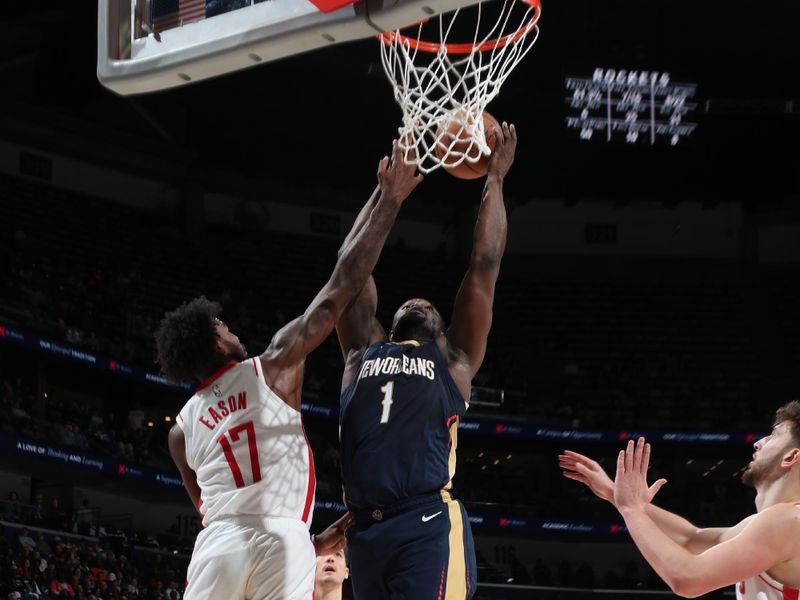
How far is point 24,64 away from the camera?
22328mm

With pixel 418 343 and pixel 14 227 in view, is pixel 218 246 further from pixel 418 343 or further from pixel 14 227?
pixel 418 343

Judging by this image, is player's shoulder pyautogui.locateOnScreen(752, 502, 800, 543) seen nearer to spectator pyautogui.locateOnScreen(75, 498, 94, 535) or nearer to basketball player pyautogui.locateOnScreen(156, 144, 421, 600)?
basketball player pyautogui.locateOnScreen(156, 144, 421, 600)

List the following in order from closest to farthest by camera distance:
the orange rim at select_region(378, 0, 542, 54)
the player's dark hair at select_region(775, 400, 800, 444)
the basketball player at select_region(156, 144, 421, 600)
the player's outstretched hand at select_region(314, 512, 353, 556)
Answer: the player's dark hair at select_region(775, 400, 800, 444), the basketball player at select_region(156, 144, 421, 600), the player's outstretched hand at select_region(314, 512, 353, 556), the orange rim at select_region(378, 0, 542, 54)

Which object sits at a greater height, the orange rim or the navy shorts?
the orange rim

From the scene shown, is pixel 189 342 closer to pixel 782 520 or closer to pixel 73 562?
pixel 782 520

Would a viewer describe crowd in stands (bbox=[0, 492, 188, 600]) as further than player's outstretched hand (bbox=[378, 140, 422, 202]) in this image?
Yes

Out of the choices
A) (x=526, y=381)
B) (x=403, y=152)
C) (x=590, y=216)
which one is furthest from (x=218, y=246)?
(x=403, y=152)

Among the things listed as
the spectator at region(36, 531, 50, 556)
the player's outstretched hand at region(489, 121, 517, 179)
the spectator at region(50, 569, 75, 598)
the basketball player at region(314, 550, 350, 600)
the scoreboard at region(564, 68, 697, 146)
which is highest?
the scoreboard at region(564, 68, 697, 146)

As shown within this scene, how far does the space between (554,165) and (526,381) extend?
502 cm

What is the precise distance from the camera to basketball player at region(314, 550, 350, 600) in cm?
505

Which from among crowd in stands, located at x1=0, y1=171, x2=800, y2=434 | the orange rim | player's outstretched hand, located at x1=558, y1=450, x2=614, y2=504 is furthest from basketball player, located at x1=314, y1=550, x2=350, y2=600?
crowd in stands, located at x1=0, y1=171, x2=800, y2=434

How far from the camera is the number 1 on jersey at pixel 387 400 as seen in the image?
14.0 feet

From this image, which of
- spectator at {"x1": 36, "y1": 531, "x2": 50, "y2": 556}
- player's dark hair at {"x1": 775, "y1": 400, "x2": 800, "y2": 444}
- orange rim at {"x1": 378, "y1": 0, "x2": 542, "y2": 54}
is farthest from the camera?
spectator at {"x1": 36, "y1": 531, "x2": 50, "y2": 556}

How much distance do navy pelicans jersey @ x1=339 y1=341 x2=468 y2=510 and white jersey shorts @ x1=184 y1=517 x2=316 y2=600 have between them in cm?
29
